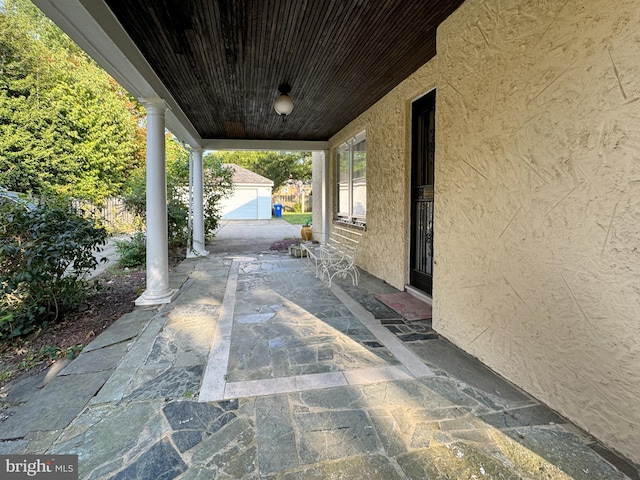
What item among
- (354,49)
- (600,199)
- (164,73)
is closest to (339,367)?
(600,199)

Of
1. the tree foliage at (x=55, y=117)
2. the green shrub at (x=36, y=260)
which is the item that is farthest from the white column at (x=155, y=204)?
the tree foliage at (x=55, y=117)

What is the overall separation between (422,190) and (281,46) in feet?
8.02

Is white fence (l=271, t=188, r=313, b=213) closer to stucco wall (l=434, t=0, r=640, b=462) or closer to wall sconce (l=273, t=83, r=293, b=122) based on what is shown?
wall sconce (l=273, t=83, r=293, b=122)

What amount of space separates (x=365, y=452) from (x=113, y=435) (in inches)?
54.5

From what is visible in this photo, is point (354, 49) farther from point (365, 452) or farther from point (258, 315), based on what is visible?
point (365, 452)

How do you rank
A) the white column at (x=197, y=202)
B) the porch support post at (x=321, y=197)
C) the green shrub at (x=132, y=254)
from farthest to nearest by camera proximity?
the porch support post at (x=321, y=197), the white column at (x=197, y=202), the green shrub at (x=132, y=254)

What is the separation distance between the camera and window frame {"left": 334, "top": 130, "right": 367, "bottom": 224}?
6.44 m

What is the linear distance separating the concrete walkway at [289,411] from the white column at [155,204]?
914 millimetres

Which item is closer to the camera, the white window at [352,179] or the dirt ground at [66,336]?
the dirt ground at [66,336]

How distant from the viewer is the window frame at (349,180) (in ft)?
21.1

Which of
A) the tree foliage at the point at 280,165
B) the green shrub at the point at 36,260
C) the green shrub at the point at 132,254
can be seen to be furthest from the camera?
the tree foliage at the point at 280,165

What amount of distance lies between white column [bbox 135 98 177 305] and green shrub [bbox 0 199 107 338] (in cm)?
70

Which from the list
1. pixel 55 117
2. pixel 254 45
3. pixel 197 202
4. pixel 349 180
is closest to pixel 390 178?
pixel 349 180

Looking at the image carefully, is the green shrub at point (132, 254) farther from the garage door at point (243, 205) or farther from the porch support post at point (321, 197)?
the garage door at point (243, 205)
